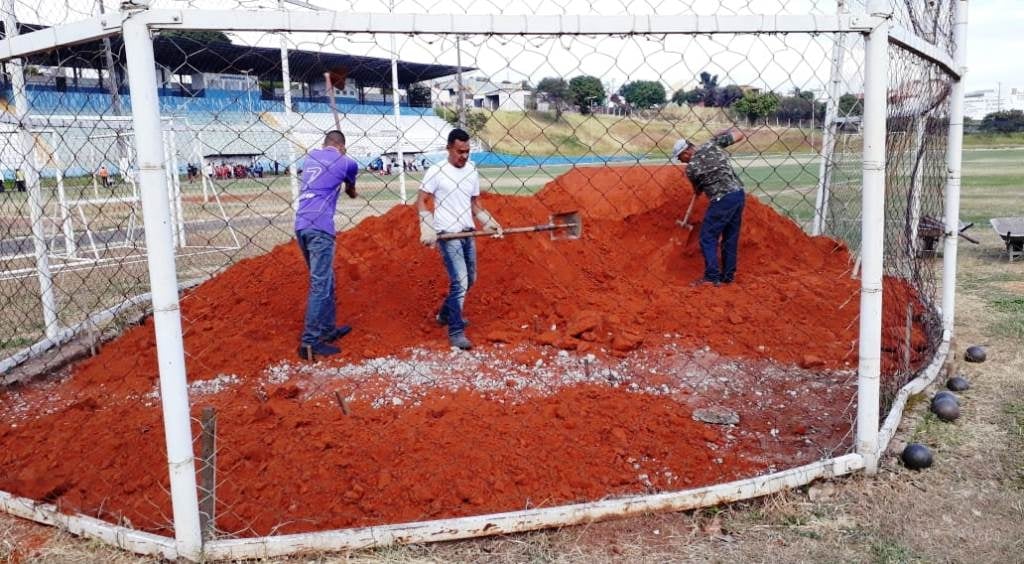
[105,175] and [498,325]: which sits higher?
[105,175]

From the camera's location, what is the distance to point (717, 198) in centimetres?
725

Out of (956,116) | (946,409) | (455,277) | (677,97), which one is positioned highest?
(677,97)

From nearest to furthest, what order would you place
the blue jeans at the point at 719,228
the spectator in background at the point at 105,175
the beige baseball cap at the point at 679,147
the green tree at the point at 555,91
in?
1. the green tree at the point at 555,91
2. the blue jeans at the point at 719,228
3. the beige baseball cap at the point at 679,147
4. the spectator in background at the point at 105,175

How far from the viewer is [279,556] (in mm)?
2945

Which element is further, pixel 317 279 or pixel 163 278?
pixel 317 279

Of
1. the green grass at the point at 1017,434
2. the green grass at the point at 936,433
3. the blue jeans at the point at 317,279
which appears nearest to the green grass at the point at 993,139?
the green grass at the point at 1017,434

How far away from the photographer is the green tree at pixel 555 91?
317 cm

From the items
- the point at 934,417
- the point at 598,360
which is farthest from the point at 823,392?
the point at 598,360

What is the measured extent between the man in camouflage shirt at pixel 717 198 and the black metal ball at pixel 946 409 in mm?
2944

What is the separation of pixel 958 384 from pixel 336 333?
14.2 ft

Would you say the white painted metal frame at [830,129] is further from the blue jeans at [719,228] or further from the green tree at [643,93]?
the green tree at [643,93]

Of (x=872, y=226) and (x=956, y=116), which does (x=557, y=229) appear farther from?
(x=872, y=226)

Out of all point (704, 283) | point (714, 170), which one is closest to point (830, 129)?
point (714, 170)

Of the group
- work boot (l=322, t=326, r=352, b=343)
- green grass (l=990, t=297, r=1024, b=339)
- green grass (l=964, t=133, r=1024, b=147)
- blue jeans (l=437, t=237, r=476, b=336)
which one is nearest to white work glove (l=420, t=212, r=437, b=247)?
blue jeans (l=437, t=237, r=476, b=336)
